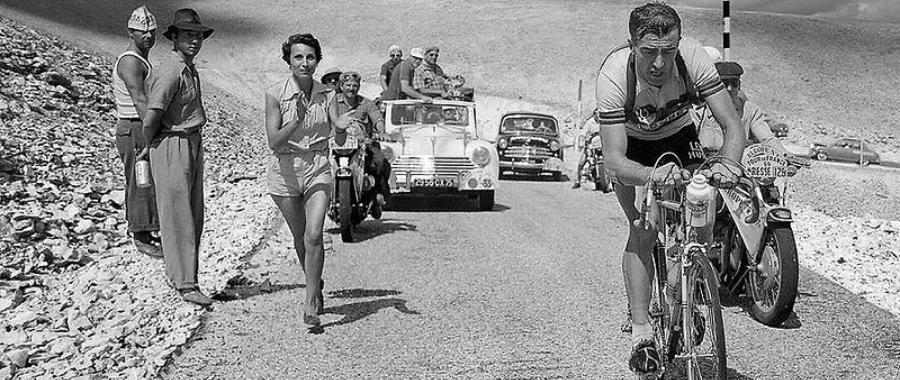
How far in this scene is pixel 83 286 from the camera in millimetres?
7875

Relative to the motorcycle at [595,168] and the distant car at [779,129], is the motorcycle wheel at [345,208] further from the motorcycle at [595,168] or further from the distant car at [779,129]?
the motorcycle at [595,168]

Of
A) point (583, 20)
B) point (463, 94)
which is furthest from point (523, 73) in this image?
point (463, 94)

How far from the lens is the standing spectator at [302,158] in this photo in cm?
641

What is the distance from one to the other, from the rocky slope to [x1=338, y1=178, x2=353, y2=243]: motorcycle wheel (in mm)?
966

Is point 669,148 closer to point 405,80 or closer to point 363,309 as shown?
point 363,309

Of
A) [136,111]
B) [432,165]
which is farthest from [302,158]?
[432,165]

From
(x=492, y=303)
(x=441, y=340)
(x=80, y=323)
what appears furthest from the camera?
(x=492, y=303)

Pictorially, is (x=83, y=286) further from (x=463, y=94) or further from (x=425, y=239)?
(x=463, y=94)

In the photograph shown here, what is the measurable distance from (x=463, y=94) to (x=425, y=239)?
539cm

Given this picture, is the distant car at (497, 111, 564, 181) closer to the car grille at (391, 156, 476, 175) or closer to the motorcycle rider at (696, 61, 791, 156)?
the car grille at (391, 156, 476, 175)

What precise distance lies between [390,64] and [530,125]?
8188 millimetres

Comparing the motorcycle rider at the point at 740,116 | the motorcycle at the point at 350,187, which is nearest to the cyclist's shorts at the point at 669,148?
the motorcycle rider at the point at 740,116

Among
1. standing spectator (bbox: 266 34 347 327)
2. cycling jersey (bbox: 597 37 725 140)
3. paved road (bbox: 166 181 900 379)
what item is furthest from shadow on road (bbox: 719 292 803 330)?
standing spectator (bbox: 266 34 347 327)

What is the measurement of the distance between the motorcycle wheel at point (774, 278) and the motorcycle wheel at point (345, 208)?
4802 mm
